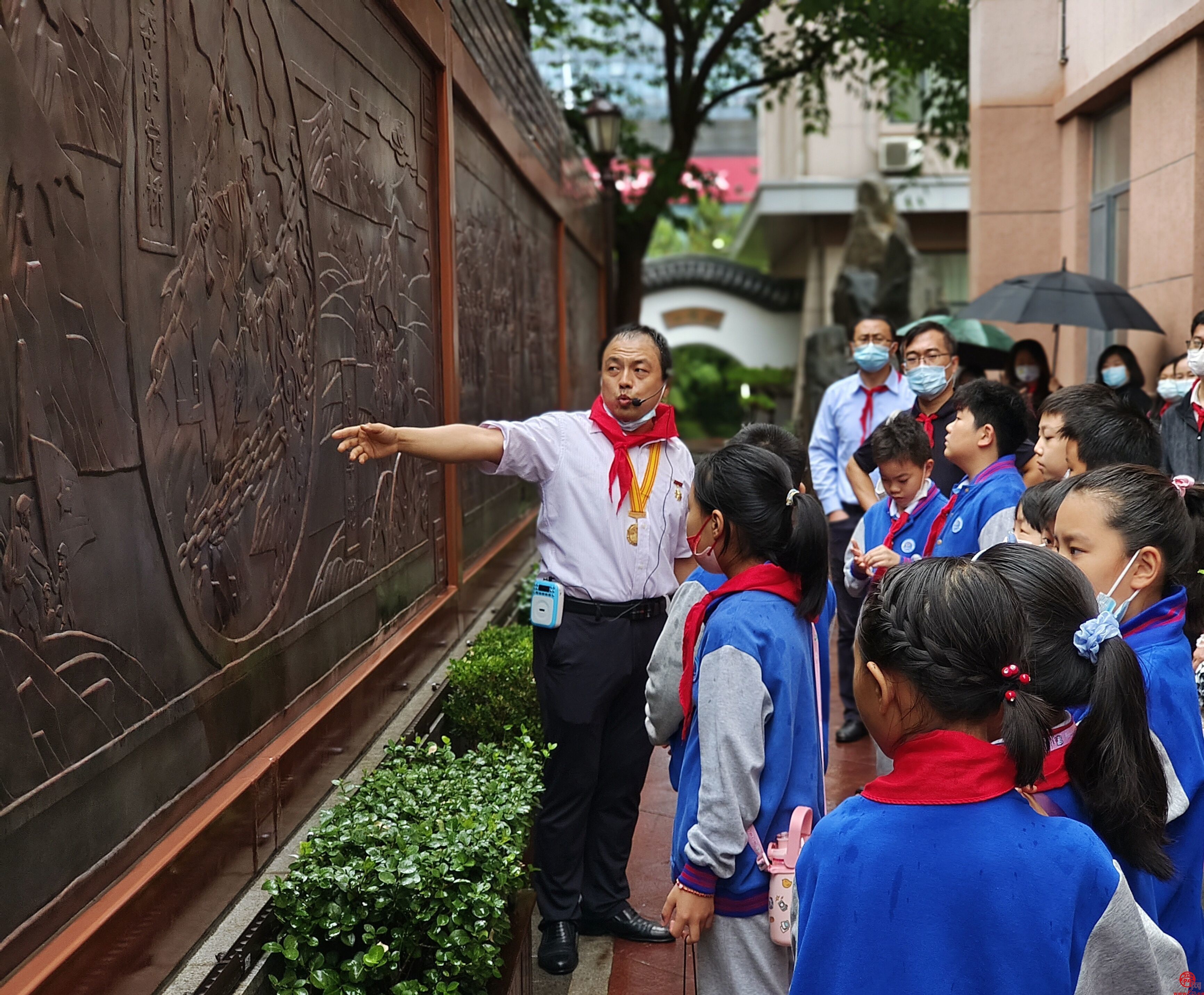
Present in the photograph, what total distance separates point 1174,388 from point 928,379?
1.35 metres

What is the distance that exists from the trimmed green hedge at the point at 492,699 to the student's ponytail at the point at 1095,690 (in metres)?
2.42

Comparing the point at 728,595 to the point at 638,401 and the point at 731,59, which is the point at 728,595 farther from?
the point at 731,59

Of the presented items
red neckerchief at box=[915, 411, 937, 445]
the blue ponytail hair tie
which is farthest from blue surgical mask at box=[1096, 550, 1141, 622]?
red neckerchief at box=[915, 411, 937, 445]

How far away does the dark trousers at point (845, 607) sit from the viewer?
17.3 feet

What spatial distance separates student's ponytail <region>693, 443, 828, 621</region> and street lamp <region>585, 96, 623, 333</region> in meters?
9.77

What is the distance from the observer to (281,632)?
2910 millimetres

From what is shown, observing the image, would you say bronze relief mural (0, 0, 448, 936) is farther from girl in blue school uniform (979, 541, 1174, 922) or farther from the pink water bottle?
girl in blue school uniform (979, 541, 1174, 922)

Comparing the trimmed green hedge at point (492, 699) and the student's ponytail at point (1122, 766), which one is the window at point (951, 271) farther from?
the student's ponytail at point (1122, 766)

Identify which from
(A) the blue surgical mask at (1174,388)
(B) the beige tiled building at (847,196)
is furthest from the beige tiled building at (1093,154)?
(B) the beige tiled building at (847,196)

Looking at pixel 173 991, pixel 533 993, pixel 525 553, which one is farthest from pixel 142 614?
pixel 525 553

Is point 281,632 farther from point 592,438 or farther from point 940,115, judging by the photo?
point 940,115

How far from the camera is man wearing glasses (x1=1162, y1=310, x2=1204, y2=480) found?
4.61m

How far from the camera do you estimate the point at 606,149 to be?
12.1 metres

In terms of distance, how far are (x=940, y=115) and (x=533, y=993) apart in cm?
1359
